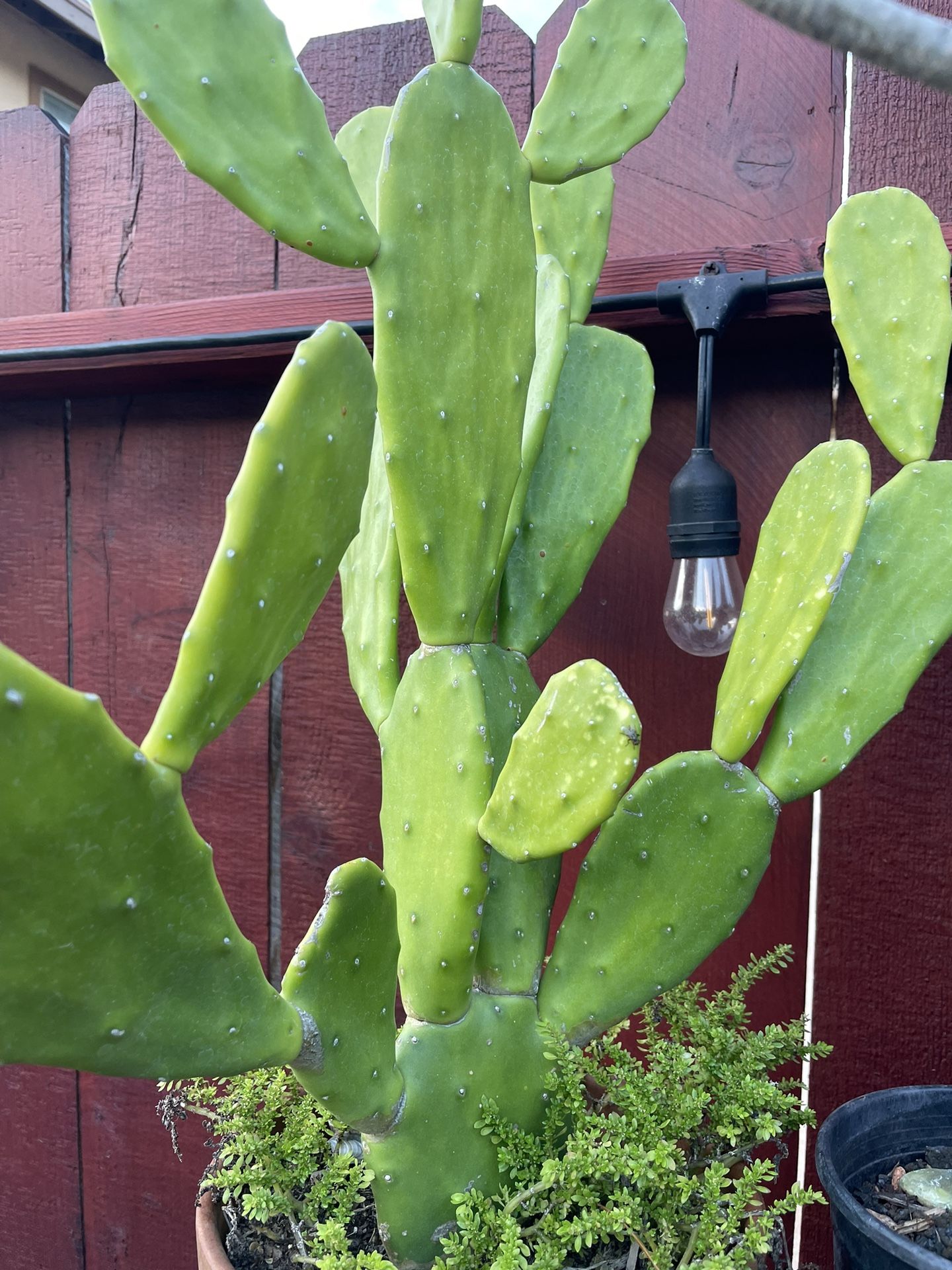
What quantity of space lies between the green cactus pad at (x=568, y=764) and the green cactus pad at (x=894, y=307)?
1.34 feet

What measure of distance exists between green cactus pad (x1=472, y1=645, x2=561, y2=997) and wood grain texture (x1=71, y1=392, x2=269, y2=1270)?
1.72 ft

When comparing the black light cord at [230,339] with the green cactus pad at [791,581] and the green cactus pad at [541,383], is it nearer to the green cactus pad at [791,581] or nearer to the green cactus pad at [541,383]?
the green cactus pad at [541,383]

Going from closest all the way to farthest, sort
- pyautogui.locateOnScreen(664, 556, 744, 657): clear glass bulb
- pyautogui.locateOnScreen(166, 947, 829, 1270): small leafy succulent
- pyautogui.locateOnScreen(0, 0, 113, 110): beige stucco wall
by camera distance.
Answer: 1. pyautogui.locateOnScreen(166, 947, 829, 1270): small leafy succulent
2. pyautogui.locateOnScreen(664, 556, 744, 657): clear glass bulb
3. pyautogui.locateOnScreen(0, 0, 113, 110): beige stucco wall

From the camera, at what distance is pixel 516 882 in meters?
0.80

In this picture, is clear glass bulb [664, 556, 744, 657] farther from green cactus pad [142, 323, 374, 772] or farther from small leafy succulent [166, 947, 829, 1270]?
green cactus pad [142, 323, 374, 772]

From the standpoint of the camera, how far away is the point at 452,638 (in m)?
0.75

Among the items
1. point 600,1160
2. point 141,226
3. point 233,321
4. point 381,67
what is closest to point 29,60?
point 141,226

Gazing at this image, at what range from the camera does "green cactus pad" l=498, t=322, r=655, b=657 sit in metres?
0.85

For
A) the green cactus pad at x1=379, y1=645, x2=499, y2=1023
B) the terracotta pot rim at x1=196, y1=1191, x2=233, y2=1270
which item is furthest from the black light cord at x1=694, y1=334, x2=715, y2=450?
the terracotta pot rim at x1=196, y1=1191, x2=233, y2=1270

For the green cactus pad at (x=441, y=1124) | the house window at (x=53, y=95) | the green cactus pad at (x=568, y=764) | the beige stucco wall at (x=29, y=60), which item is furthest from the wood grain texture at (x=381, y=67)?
the house window at (x=53, y=95)

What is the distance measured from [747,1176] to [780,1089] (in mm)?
153

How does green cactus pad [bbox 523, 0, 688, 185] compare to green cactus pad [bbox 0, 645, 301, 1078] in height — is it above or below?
above

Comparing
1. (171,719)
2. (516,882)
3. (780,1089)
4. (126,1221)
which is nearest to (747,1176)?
(780,1089)

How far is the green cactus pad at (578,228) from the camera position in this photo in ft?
2.99
